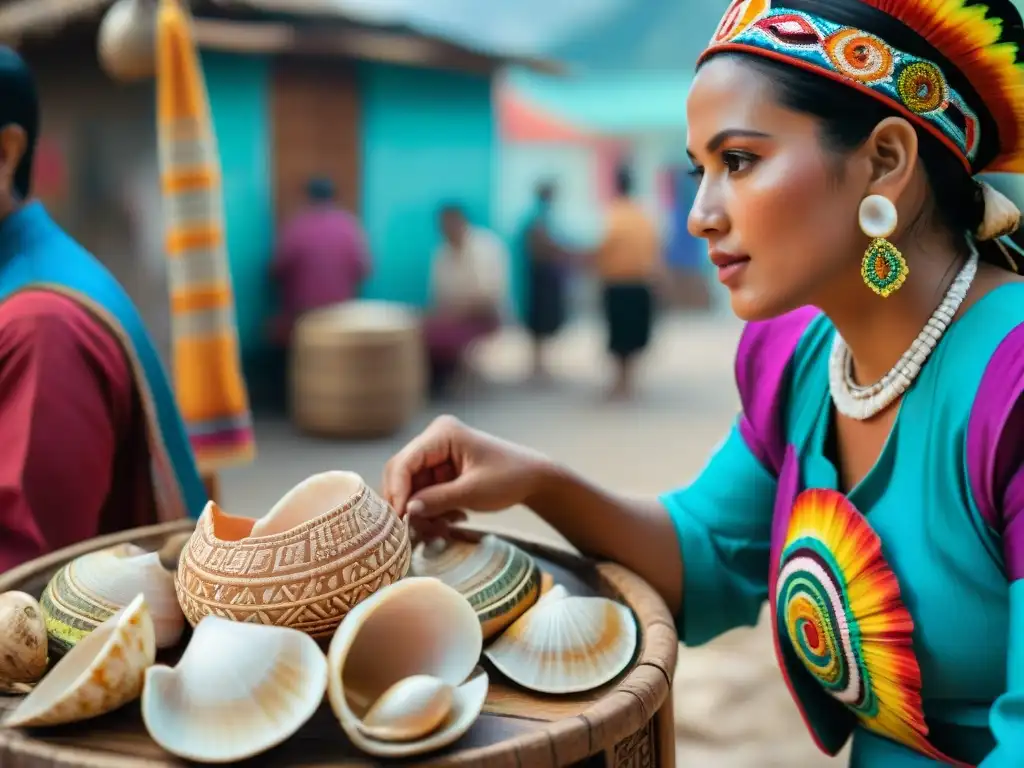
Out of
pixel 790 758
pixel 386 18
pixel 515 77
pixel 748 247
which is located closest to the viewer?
pixel 748 247

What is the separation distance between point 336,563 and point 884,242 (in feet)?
1.92

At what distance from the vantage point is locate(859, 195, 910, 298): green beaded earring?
1.01 m

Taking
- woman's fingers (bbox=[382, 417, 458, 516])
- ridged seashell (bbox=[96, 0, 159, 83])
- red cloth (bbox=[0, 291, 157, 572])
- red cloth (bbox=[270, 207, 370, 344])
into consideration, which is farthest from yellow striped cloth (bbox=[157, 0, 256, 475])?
red cloth (bbox=[270, 207, 370, 344])

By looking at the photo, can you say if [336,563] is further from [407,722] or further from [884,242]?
[884,242]

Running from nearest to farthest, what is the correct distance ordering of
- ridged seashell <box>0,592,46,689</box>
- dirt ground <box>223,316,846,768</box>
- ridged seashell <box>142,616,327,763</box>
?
ridged seashell <box>142,616,327,763</box>, ridged seashell <box>0,592,46,689</box>, dirt ground <box>223,316,846,768</box>

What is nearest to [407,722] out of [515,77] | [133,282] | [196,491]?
[196,491]

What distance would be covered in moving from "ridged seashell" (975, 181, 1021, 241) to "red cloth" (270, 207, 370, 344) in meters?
5.68

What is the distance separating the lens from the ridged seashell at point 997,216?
40.9 inches

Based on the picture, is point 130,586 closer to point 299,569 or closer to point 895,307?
point 299,569

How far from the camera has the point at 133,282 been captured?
6.07m

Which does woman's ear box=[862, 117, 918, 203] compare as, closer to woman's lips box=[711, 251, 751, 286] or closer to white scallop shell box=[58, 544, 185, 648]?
woman's lips box=[711, 251, 751, 286]

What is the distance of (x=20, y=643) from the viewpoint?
93 centimetres

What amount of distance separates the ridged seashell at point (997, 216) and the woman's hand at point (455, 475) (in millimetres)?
549

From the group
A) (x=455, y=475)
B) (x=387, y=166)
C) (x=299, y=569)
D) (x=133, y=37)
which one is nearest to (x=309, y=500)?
(x=299, y=569)
